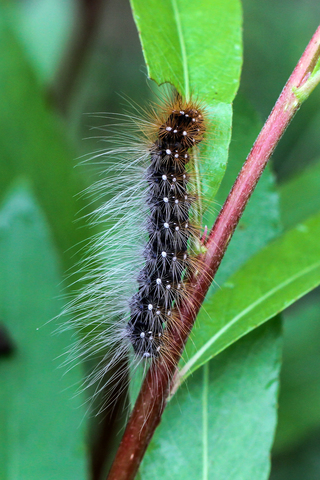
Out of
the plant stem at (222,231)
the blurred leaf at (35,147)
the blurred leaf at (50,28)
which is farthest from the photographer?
the blurred leaf at (50,28)

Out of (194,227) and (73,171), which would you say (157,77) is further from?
(73,171)

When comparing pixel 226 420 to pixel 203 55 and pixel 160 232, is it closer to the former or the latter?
pixel 160 232

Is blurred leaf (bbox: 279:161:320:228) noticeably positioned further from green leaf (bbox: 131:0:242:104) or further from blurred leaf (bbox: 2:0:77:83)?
blurred leaf (bbox: 2:0:77:83)

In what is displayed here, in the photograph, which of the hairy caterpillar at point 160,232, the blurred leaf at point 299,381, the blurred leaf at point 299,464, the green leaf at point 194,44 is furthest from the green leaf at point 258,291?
the blurred leaf at point 299,464

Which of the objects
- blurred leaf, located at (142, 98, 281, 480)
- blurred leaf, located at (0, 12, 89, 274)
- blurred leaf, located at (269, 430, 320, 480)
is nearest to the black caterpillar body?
blurred leaf, located at (142, 98, 281, 480)

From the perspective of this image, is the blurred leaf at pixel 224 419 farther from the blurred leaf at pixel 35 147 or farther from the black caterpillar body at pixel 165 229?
the blurred leaf at pixel 35 147

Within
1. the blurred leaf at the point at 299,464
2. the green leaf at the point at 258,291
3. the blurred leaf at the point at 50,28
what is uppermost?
the blurred leaf at the point at 50,28

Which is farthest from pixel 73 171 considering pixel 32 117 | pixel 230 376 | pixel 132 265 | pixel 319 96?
pixel 319 96

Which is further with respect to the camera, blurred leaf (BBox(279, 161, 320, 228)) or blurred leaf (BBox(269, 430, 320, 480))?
blurred leaf (BBox(269, 430, 320, 480))
